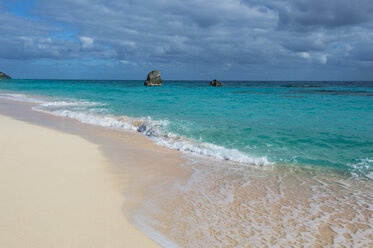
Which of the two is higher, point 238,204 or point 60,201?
point 60,201

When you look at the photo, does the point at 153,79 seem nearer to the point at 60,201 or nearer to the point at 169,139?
the point at 169,139

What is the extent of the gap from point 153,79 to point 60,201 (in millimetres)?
79151

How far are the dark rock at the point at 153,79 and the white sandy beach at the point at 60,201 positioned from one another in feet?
247

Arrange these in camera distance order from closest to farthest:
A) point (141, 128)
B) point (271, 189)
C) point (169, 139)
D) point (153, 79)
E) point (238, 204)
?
point (238, 204) → point (271, 189) → point (169, 139) → point (141, 128) → point (153, 79)

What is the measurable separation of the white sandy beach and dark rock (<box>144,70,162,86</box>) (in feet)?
247

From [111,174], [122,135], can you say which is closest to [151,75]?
[122,135]

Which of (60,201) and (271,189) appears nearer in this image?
(60,201)

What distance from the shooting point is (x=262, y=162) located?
7.46m

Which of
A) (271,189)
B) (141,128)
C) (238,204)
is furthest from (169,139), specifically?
(238,204)

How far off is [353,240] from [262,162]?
379 cm

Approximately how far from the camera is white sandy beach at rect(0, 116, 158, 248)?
→ 11.1 ft

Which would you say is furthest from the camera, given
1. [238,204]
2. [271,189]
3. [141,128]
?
[141,128]

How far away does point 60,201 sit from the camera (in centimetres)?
433

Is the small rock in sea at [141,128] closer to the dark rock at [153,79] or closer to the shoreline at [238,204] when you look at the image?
the shoreline at [238,204]
